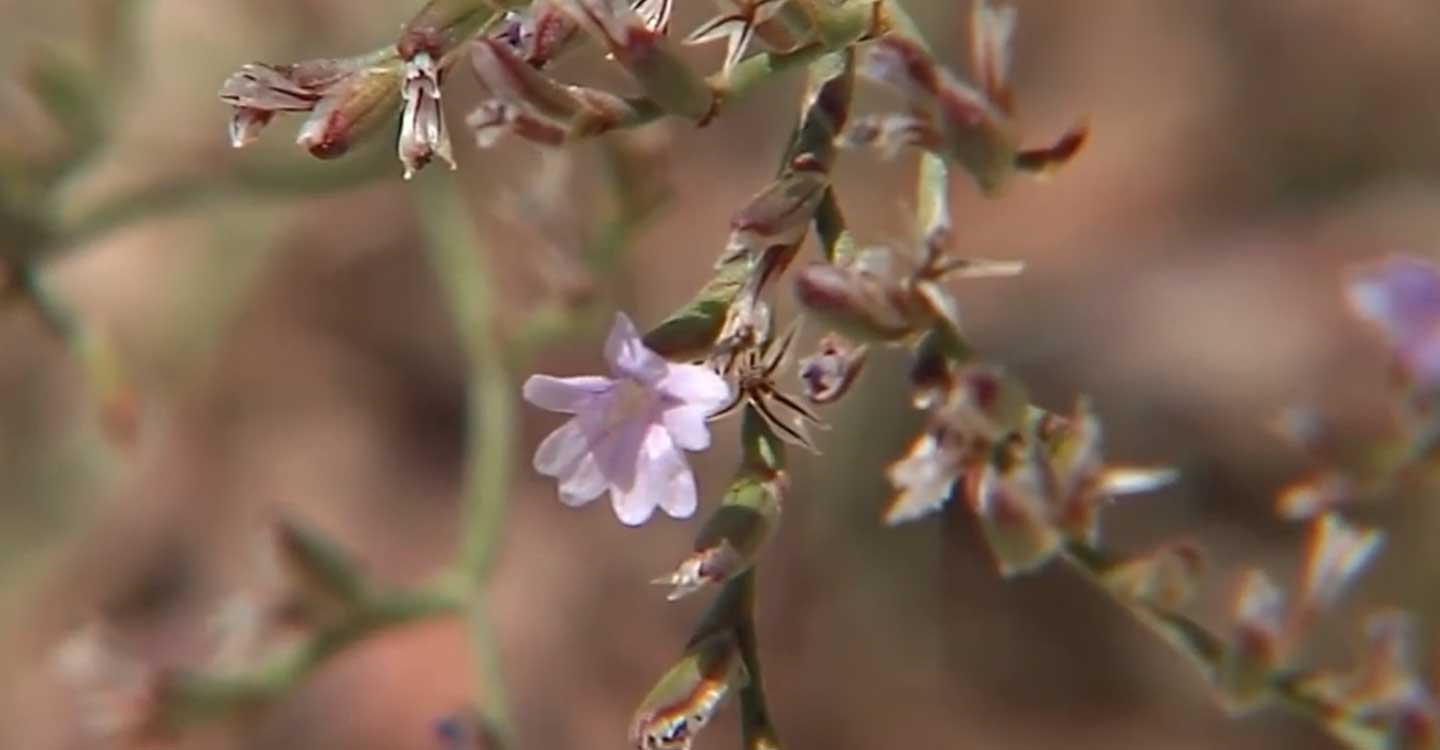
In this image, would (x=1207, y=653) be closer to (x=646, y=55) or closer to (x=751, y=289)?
(x=751, y=289)

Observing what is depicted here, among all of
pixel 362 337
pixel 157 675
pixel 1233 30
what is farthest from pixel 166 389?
pixel 1233 30

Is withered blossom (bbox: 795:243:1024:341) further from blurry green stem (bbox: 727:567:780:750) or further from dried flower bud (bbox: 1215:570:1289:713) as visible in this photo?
dried flower bud (bbox: 1215:570:1289:713)

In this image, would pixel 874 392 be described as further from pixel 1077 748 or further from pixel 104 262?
pixel 104 262

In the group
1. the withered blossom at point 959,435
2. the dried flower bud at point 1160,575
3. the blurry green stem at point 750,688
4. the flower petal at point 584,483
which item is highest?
the flower petal at point 584,483

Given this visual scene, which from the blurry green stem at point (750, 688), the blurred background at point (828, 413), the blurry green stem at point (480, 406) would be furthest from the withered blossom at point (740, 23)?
the blurred background at point (828, 413)

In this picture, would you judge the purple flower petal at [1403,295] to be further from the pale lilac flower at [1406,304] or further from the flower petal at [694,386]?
the flower petal at [694,386]

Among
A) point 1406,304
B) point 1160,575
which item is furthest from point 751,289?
point 1406,304
